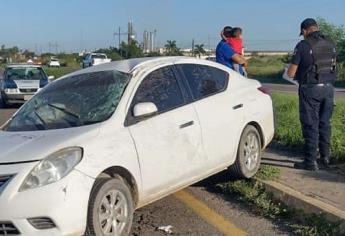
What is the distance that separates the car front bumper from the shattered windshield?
0.84 meters

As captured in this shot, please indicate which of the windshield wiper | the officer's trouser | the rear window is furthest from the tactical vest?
the rear window

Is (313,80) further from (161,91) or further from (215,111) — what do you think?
(161,91)

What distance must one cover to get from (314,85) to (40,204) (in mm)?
4227

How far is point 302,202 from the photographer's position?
19.1 feet

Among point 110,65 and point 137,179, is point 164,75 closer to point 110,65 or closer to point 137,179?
point 110,65

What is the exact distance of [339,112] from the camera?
10.9 meters

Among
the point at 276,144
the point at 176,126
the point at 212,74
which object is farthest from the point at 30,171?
the point at 276,144

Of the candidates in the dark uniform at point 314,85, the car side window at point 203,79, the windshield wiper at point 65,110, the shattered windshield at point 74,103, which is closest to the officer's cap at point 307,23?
the dark uniform at point 314,85

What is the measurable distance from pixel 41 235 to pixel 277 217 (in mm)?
2418

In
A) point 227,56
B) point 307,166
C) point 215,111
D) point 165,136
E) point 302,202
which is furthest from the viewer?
point 227,56

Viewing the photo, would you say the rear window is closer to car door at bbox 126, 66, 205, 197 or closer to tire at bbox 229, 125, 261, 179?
tire at bbox 229, 125, 261, 179

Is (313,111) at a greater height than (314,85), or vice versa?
(314,85)

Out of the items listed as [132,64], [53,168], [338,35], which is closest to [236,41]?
[132,64]

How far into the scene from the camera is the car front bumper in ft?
14.4
